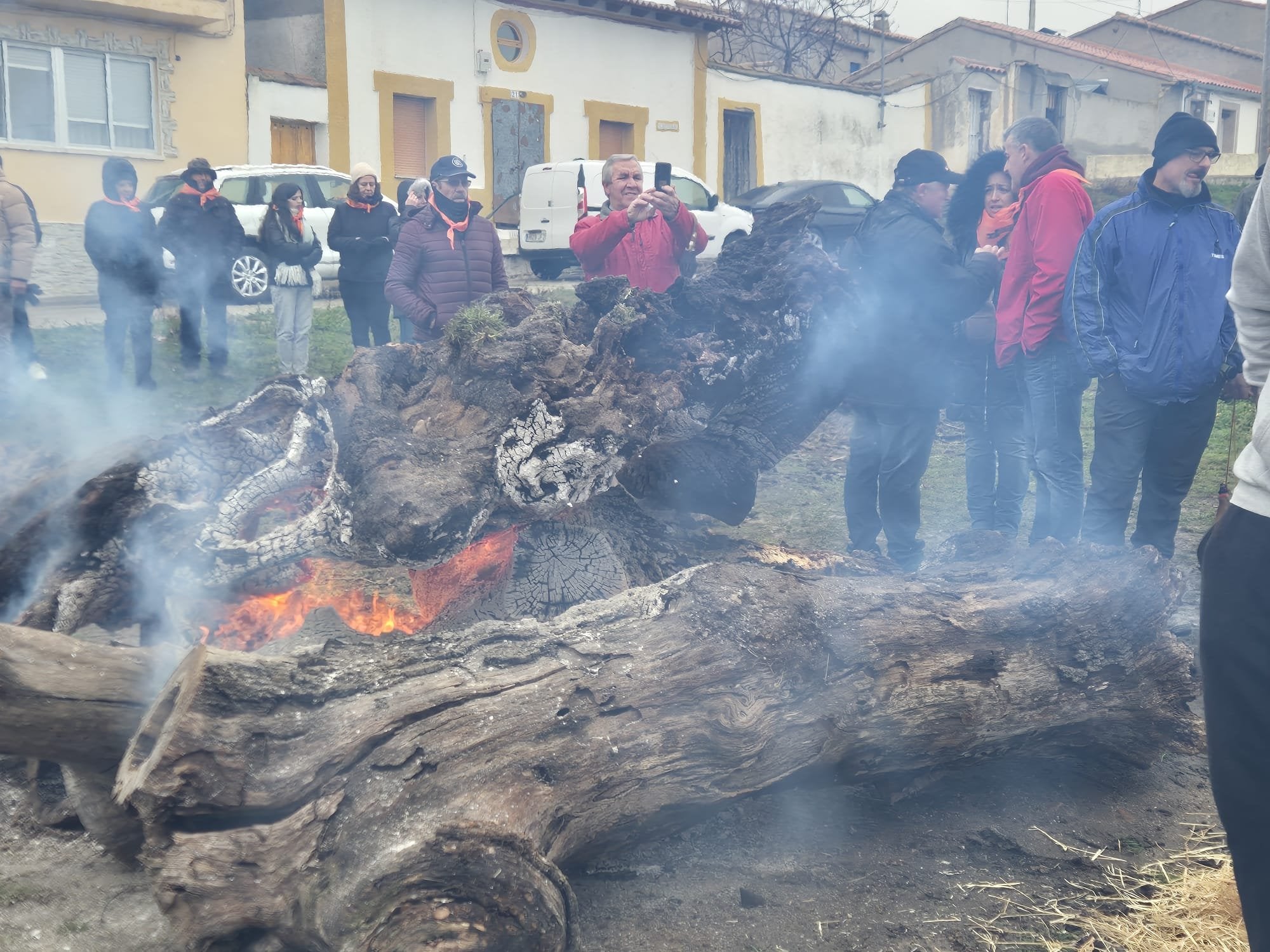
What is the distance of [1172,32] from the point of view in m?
37.7

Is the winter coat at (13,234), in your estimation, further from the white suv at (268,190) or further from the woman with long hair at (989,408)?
the woman with long hair at (989,408)

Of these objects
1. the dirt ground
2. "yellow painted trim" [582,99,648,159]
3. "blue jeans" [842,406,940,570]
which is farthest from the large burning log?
"yellow painted trim" [582,99,648,159]

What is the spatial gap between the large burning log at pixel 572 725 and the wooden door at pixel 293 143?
60.8 feet

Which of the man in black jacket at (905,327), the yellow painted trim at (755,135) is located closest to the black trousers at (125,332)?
the man in black jacket at (905,327)

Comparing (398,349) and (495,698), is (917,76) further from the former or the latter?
(495,698)

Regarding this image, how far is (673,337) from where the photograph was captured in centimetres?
570

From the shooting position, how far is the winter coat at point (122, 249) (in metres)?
9.32

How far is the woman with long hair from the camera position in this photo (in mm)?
6141

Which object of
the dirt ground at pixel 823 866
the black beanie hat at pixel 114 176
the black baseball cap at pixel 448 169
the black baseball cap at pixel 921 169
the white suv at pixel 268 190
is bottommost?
the dirt ground at pixel 823 866

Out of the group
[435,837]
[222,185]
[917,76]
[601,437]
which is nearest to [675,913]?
[435,837]

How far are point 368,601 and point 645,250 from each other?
2787mm

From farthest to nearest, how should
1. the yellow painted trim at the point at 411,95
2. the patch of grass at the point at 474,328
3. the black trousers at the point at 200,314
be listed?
1. the yellow painted trim at the point at 411,95
2. the black trousers at the point at 200,314
3. the patch of grass at the point at 474,328

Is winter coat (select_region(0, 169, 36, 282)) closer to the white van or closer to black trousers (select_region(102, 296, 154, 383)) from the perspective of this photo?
black trousers (select_region(102, 296, 154, 383))

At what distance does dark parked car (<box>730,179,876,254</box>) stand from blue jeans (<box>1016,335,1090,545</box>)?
41.7ft
